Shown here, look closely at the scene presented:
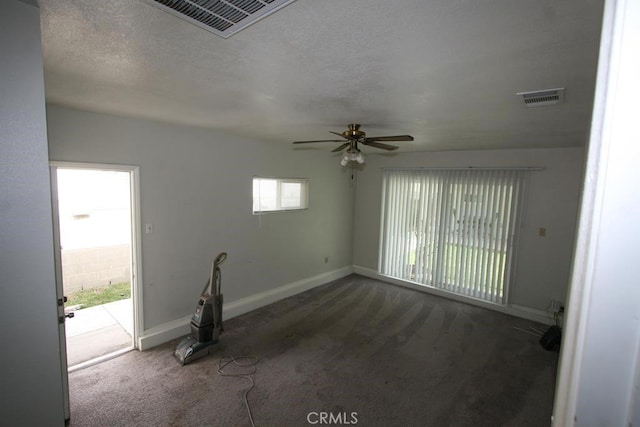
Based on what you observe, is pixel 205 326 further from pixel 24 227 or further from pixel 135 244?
pixel 24 227

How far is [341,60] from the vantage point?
1513 millimetres

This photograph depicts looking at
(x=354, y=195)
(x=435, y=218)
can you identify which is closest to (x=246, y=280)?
(x=354, y=195)

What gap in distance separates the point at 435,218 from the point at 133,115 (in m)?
4.67

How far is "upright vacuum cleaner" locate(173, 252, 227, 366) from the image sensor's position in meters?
3.20

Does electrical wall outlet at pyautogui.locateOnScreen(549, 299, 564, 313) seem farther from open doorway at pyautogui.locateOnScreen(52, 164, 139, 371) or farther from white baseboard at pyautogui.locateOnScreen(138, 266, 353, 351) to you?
open doorway at pyautogui.locateOnScreen(52, 164, 139, 371)

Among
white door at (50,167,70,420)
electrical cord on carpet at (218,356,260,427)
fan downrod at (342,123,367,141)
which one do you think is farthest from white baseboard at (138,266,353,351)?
fan downrod at (342,123,367,141)

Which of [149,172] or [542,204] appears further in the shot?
[542,204]

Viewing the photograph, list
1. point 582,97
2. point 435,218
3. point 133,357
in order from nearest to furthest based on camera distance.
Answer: point 582,97, point 133,357, point 435,218

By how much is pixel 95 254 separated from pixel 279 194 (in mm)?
3659

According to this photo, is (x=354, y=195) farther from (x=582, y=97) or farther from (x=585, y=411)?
(x=585, y=411)

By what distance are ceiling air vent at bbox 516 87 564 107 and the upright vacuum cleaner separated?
3.21 metres

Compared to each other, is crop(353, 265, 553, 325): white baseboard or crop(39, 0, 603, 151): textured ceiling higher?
crop(39, 0, 603, 151): textured ceiling

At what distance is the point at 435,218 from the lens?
5.23 meters

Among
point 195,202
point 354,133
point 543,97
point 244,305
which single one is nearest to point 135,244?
point 195,202
